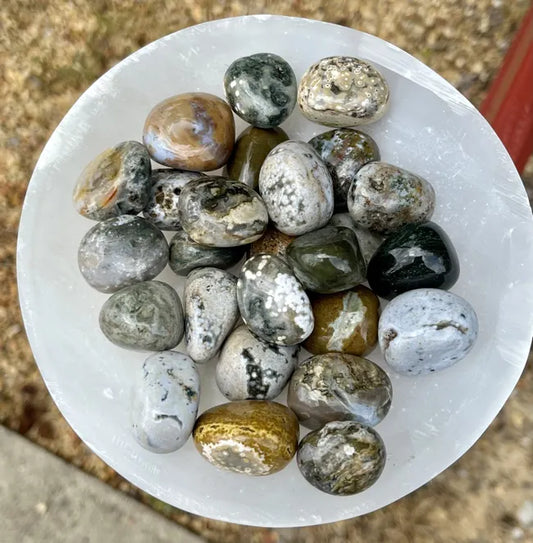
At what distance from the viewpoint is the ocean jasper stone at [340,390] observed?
74 centimetres

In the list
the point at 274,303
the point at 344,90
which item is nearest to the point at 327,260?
the point at 274,303

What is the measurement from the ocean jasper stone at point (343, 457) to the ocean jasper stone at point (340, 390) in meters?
0.02

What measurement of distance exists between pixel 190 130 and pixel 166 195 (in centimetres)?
9

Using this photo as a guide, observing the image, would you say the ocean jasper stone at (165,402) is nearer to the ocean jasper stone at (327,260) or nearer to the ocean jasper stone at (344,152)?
the ocean jasper stone at (327,260)

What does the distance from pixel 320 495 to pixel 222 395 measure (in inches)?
6.7

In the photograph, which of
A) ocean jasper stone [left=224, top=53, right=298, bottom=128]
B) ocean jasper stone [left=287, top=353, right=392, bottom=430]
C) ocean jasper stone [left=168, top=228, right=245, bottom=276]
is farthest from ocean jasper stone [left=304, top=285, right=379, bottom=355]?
ocean jasper stone [left=224, top=53, right=298, bottom=128]

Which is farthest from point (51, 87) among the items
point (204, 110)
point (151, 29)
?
point (204, 110)

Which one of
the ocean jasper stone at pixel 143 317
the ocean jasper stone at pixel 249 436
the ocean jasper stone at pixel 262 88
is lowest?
the ocean jasper stone at pixel 249 436

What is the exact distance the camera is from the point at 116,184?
0.77 m

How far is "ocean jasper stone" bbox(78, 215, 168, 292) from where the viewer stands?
0.77 metres

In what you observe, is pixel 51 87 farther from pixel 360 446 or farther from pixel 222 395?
pixel 360 446

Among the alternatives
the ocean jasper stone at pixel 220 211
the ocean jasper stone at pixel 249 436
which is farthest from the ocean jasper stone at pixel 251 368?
the ocean jasper stone at pixel 220 211

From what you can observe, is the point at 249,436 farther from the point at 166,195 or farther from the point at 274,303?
the point at 166,195

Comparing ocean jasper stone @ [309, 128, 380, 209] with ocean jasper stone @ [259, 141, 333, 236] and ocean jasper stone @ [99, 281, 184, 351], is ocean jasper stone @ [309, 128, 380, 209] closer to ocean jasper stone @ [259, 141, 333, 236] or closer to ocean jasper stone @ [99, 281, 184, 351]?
ocean jasper stone @ [259, 141, 333, 236]
